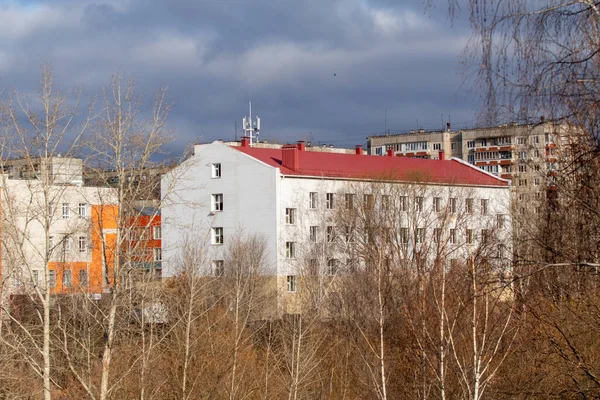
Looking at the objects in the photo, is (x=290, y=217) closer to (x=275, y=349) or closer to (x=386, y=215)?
(x=386, y=215)

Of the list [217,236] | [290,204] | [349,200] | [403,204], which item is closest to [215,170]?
[217,236]

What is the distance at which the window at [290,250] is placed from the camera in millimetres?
54469

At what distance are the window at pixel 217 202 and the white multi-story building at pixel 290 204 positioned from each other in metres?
0.07

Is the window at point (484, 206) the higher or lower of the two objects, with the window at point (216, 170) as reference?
lower

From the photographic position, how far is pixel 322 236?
55.1 meters

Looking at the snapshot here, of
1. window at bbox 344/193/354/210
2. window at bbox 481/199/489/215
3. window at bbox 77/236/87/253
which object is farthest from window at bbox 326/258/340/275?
window at bbox 77/236/87/253

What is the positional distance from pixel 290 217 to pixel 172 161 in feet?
86.1

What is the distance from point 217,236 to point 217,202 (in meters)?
2.44

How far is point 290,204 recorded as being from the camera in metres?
55.5

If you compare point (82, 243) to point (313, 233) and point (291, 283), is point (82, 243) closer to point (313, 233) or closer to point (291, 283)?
point (291, 283)

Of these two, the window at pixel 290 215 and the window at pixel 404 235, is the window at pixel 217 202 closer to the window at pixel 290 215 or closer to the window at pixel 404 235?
the window at pixel 290 215

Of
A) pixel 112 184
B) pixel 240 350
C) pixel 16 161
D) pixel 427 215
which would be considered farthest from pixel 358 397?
pixel 427 215

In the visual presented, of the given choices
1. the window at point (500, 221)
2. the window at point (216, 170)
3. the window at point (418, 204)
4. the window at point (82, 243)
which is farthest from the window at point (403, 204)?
the window at point (82, 243)

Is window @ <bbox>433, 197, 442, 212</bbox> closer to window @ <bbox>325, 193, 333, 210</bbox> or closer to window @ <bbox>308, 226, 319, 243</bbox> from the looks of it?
window @ <bbox>325, 193, 333, 210</bbox>
